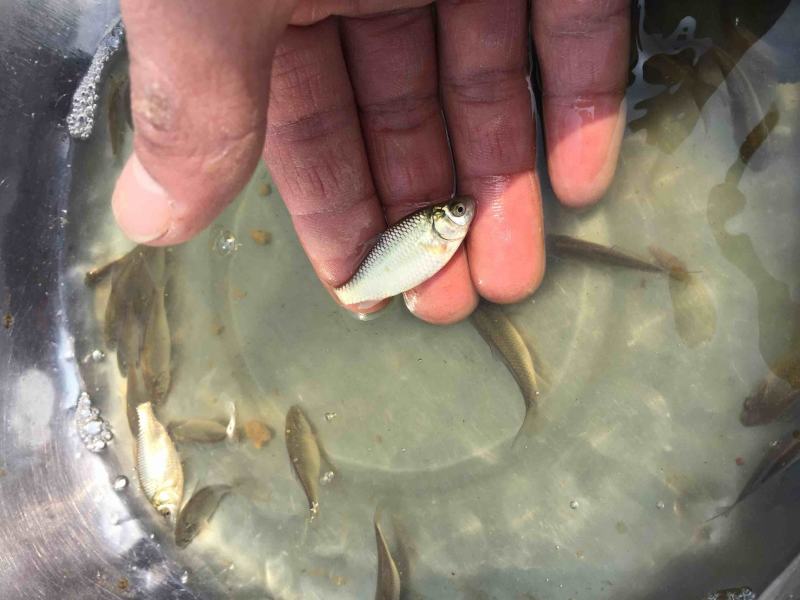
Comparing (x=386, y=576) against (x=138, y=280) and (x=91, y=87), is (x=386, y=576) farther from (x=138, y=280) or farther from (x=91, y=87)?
(x=91, y=87)

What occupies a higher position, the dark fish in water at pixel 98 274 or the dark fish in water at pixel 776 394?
the dark fish in water at pixel 98 274

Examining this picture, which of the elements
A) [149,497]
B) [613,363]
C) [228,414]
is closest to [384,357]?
[228,414]

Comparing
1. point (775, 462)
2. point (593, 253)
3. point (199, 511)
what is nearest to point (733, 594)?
point (775, 462)

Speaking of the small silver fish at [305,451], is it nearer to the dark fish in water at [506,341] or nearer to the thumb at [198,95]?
the dark fish in water at [506,341]

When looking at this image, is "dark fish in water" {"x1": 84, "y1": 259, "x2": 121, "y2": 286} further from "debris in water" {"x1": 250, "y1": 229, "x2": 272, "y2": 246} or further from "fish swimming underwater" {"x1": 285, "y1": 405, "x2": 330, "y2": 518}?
"fish swimming underwater" {"x1": 285, "y1": 405, "x2": 330, "y2": 518}

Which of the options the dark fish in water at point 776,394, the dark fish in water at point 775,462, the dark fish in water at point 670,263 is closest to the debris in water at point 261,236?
the dark fish in water at point 670,263

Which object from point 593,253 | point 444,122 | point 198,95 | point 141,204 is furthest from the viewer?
point 593,253
